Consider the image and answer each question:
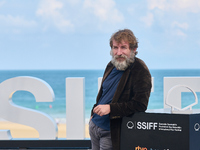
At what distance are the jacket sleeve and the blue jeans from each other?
0.46 feet

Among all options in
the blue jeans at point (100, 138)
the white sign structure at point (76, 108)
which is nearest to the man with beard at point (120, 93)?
the blue jeans at point (100, 138)

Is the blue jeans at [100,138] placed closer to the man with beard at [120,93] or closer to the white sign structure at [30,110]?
the man with beard at [120,93]

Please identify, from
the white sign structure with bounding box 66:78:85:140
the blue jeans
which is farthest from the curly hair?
the white sign structure with bounding box 66:78:85:140

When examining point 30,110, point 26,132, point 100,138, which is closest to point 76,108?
point 30,110

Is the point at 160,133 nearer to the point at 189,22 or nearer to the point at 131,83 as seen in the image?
the point at 131,83

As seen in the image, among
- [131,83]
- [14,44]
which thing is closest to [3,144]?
[131,83]

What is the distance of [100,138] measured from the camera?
2160 millimetres

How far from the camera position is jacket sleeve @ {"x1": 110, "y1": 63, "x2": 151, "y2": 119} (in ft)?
6.56

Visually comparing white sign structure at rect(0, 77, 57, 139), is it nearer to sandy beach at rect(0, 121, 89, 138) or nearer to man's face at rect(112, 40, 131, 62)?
man's face at rect(112, 40, 131, 62)

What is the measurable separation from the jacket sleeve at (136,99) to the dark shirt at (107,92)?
0.11 meters

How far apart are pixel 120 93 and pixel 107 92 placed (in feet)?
0.49

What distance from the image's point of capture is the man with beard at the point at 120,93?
2.01 m

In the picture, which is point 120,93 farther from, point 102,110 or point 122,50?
point 122,50

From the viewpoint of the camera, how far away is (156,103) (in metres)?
23.3
